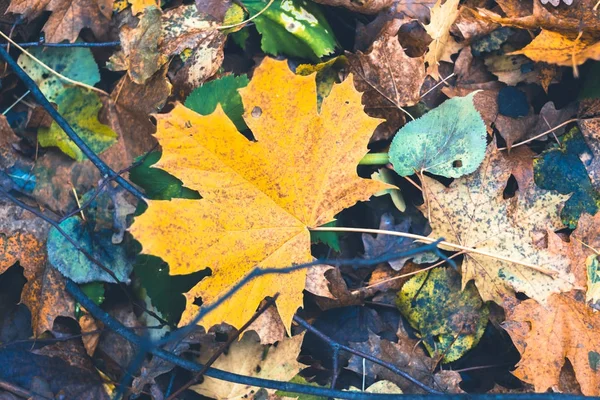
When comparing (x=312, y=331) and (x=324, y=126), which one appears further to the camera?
(x=312, y=331)

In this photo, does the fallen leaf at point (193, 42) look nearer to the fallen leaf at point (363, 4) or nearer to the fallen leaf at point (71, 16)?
the fallen leaf at point (71, 16)

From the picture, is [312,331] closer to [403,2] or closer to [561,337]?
[561,337]

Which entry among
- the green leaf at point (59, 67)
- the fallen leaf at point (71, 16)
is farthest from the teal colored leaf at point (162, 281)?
the fallen leaf at point (71, 16)

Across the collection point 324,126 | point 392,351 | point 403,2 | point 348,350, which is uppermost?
point 403,2

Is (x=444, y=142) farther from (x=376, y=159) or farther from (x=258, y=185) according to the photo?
(x=258, y=185)

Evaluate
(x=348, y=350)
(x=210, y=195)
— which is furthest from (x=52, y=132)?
(x=348, y=350)

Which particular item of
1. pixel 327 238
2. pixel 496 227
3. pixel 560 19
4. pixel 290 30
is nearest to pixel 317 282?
pixel 327 238

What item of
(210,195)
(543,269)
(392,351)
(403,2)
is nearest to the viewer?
(210,195)
